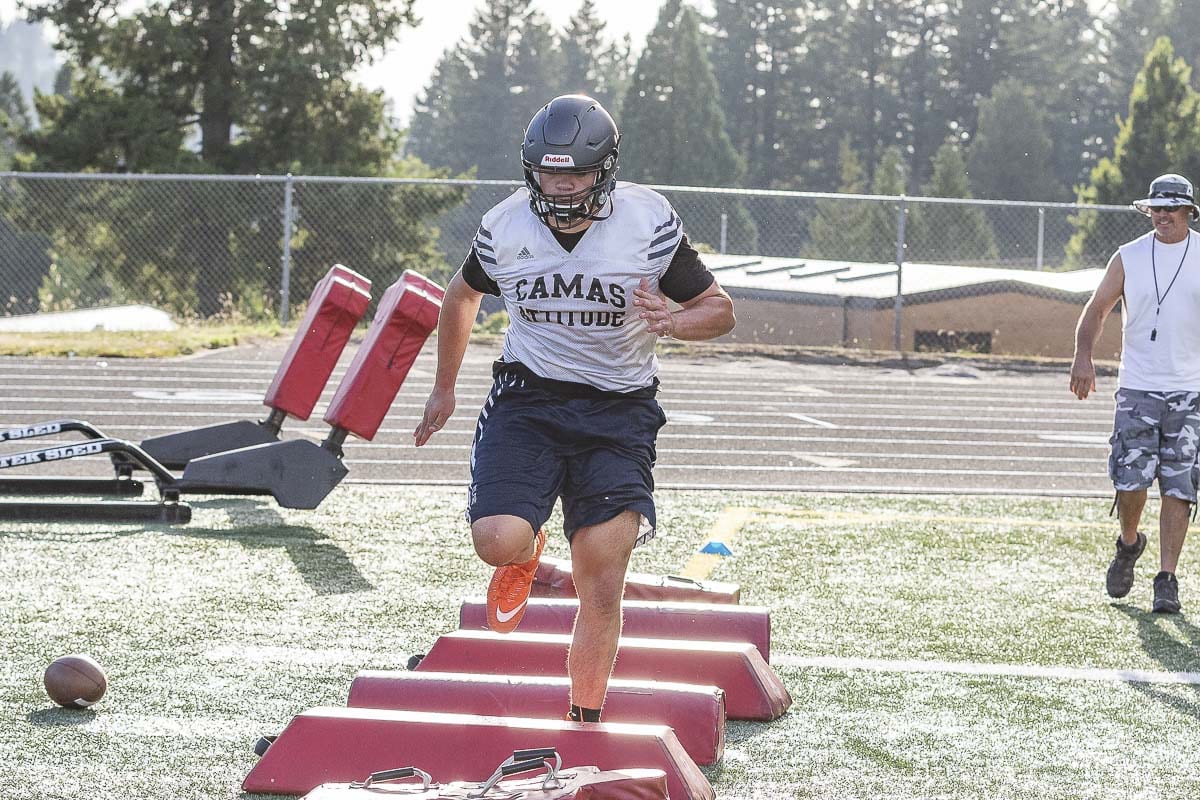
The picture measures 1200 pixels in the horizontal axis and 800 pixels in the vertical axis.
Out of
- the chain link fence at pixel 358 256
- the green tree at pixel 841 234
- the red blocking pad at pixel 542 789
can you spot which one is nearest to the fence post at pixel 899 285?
the chain link fence at pixel 358 256

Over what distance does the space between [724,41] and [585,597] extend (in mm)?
73250

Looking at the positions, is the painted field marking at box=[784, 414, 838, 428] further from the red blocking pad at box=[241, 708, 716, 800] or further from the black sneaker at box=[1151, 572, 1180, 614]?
the red blocking pad at box=[241, 708, 716, 800]

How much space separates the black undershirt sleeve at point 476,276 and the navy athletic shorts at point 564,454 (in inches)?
10.2

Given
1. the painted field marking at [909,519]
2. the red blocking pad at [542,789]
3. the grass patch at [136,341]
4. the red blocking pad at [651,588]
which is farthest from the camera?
the grass patch at [136,341]

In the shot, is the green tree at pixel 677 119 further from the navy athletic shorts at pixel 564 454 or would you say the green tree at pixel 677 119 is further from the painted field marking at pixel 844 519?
the navy athletic shorts at pixel 564 454

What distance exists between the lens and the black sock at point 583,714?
420 cm

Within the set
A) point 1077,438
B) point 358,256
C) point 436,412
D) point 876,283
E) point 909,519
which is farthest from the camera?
point 358,256

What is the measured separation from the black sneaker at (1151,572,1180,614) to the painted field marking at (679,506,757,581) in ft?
6.59

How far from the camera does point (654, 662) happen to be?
496 centimetres

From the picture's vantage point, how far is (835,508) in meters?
9.57

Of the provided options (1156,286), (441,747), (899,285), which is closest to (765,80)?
(899,285)

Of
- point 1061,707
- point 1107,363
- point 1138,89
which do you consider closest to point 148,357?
point 1107,363

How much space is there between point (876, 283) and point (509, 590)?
1924 centimetres

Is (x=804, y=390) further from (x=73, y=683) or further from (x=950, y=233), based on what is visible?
(x=950, y=233)
